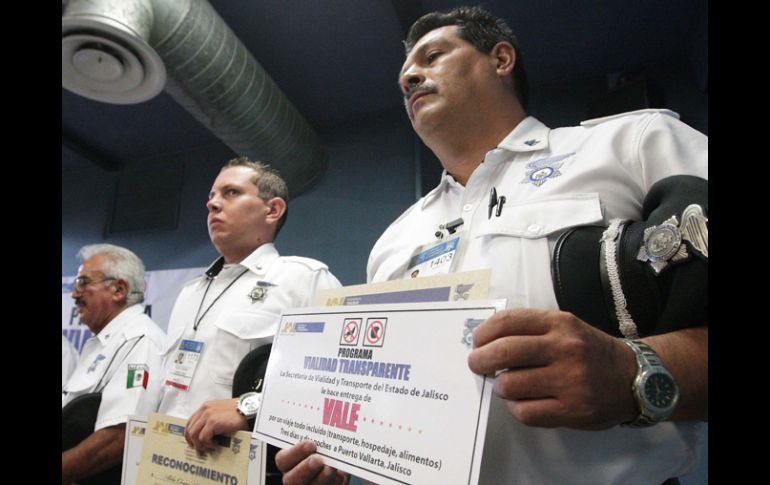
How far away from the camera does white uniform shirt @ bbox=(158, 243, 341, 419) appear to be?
137 cm

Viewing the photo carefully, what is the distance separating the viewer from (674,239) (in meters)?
0.52

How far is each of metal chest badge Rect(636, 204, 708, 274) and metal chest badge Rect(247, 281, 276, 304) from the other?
1218mm

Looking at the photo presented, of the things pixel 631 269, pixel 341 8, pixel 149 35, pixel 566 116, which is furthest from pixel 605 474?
pixel 566 116

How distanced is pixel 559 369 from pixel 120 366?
6.41 ft

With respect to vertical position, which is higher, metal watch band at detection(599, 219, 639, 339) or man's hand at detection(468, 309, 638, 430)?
metal watch band at detection(599, 219, 639, 339)

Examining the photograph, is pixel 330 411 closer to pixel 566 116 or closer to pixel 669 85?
pixel 566 116

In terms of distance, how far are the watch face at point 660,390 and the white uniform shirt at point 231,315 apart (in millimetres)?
1035

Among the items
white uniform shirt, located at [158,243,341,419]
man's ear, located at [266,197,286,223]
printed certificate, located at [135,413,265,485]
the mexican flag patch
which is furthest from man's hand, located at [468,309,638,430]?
the mexican flag patch

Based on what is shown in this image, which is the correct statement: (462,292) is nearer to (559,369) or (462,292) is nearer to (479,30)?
(559,369)

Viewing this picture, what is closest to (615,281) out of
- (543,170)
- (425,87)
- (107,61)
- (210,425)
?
(543,170)

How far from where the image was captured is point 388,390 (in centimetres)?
62

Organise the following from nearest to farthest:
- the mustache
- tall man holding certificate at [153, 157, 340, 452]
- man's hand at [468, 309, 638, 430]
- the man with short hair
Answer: man's hand at [468, 309, 638, 430]
the mustache
tall man holding certificate at [153, 157, 340, 452]
the man with short hair

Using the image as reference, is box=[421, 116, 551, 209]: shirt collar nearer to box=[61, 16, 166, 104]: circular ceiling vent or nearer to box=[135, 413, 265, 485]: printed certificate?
box=[135, 413, 265, 485]: printed certificate
